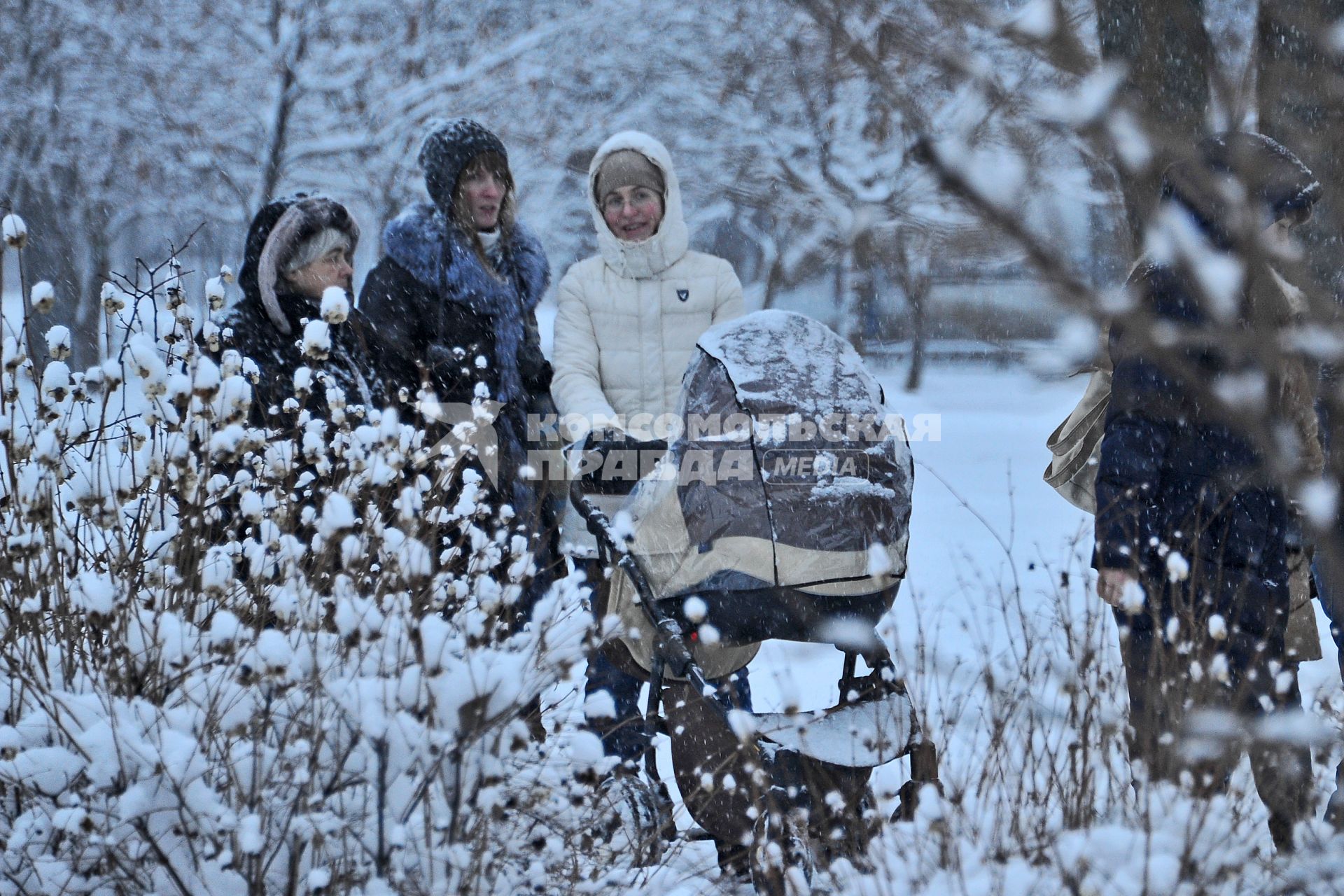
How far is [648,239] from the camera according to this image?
3.68m

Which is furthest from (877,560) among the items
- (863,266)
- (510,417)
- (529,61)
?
(529,61)

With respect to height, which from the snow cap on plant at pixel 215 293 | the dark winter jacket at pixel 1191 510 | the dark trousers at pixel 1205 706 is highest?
the snow cap on plant at pixel 215 293

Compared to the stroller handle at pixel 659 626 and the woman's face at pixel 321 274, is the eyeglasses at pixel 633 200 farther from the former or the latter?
the stroller handle at pixel 659 626

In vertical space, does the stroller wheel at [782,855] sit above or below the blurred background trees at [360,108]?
below

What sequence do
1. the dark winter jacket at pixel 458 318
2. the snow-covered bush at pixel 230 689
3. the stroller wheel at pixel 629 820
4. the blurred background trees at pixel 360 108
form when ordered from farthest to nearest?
1. the blurred background trees at pixel 360 108
2. the dark winter jacket at pixel 458 318
3. the stroller wheel at pixel 629 820
4. the snow-covered bush at pixel 230 689

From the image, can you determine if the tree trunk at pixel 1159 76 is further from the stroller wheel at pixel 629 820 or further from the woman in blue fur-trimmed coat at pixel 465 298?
the woman in blue fur-trimmed coat at pixel 465 298

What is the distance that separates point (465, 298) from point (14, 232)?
6.17 ft

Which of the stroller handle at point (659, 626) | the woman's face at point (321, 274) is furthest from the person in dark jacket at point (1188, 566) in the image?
the woman's face at point (321, 274)

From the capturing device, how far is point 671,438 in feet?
9.40

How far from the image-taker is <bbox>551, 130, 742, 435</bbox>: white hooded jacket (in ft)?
12.1

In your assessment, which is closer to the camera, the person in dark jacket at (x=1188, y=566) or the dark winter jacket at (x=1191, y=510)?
the person in dark jacket at (x=1188, y=566)

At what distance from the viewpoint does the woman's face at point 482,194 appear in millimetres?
3855

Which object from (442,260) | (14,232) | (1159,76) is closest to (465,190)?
(442,260)

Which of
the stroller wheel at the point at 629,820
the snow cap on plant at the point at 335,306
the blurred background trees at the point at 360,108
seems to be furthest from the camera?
the blurred background trees at the point at 360,108
